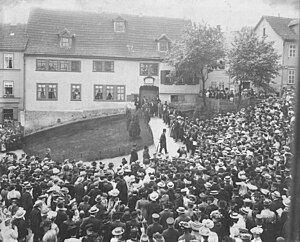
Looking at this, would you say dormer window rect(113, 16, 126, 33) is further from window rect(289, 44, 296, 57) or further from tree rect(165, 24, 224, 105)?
window rect(289, 44, 296, 57)

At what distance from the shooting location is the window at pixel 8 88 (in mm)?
7507

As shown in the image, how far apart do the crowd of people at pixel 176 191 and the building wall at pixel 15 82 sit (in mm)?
972

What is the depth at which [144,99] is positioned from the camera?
27.4 ft

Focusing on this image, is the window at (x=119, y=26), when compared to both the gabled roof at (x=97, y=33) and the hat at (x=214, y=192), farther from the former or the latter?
the hat at (x=214, y=192)

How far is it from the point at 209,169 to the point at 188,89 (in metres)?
2.32

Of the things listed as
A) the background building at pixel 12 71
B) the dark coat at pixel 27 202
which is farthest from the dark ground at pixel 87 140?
the dark coat at pixel 27 202

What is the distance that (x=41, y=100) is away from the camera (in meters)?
7.95

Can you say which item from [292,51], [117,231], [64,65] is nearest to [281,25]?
[292,51]

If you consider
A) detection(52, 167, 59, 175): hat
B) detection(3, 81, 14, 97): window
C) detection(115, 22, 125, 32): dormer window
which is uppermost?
detection(115, 22, 125, 32): dormer window

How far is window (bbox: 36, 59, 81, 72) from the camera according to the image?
8.20 metres

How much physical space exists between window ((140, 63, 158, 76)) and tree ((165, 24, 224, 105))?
0.29 metres

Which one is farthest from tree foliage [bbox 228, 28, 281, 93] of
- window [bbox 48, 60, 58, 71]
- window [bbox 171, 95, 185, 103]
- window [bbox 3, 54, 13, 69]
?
window [bbox 3, 54, 13, 69]

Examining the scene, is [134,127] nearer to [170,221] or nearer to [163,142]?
[163,142]

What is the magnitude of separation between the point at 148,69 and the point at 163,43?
0.62 metres
